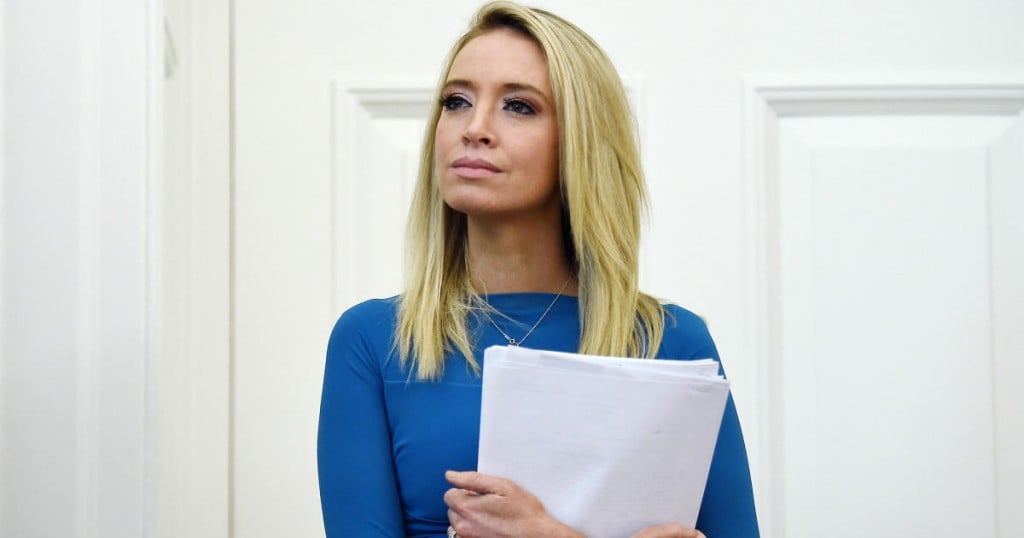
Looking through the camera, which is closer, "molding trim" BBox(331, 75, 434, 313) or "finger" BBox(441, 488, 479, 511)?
"finger" BBox(441, 488, 479, 511)

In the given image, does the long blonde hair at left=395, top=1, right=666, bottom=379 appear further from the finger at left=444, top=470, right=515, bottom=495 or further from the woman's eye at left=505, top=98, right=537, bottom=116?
the finger at left=444, top=470, right=515, bottom=495

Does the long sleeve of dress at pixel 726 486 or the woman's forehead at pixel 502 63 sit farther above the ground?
the woman's forehead at pixel 502 63

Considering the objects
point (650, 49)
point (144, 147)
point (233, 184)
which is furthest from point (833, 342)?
point (144, 147)

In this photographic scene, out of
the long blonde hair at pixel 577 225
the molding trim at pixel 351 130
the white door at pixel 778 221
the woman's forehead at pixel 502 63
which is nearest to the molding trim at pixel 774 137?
the white door at pixel 778 221

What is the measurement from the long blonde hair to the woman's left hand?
131 mm

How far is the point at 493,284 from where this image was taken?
117 centimetres

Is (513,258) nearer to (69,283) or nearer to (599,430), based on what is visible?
(599,430)

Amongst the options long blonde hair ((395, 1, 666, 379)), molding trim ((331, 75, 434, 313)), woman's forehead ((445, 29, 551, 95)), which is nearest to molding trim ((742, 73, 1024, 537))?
molding trim ((331, 75, 434, 313))

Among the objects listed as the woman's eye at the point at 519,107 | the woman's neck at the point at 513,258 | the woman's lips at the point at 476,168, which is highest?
the woman's eye at the point at 519,107

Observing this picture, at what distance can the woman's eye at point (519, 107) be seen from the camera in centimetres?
113

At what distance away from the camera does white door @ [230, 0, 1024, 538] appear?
1697mm

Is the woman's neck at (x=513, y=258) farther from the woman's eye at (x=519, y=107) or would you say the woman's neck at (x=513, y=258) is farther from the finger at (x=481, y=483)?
the finger at (x=481, y=483)

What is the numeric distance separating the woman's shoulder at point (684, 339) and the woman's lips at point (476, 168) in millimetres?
203

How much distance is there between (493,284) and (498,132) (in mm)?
136
